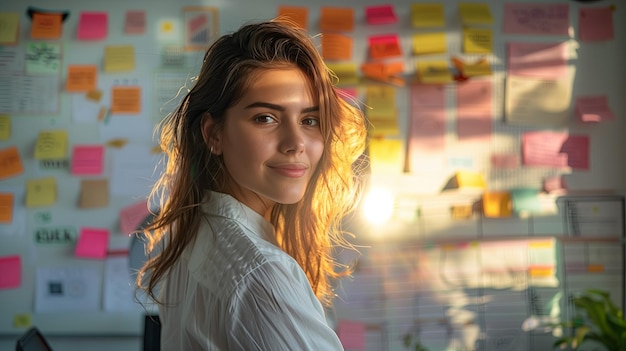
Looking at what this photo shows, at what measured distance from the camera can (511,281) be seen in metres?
2.73

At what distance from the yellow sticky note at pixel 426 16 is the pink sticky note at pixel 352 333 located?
1163 millimetres

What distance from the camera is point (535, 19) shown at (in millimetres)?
2758

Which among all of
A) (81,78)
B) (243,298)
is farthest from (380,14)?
(243,298)

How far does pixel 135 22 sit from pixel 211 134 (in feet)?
6.00

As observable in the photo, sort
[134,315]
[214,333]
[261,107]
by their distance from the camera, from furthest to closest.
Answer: [134,315]
[261,107]
[214,333]

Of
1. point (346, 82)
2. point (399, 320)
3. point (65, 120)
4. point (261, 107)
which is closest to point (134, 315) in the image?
point (65, 120)

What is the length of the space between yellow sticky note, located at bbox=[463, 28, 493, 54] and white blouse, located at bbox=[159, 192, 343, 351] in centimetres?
196

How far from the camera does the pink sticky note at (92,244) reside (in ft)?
8.80

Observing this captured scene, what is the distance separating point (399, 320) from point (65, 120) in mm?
1479

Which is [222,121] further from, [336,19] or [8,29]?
[8,29]

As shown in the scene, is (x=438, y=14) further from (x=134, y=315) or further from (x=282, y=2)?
(x=134, y=315)

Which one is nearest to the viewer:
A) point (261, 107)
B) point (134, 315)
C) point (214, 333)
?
point (214, 333)

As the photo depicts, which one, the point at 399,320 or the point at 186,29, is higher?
the point at 186,29

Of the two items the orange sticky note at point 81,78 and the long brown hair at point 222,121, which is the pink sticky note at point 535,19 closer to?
the orange sticky note at point 81,78
